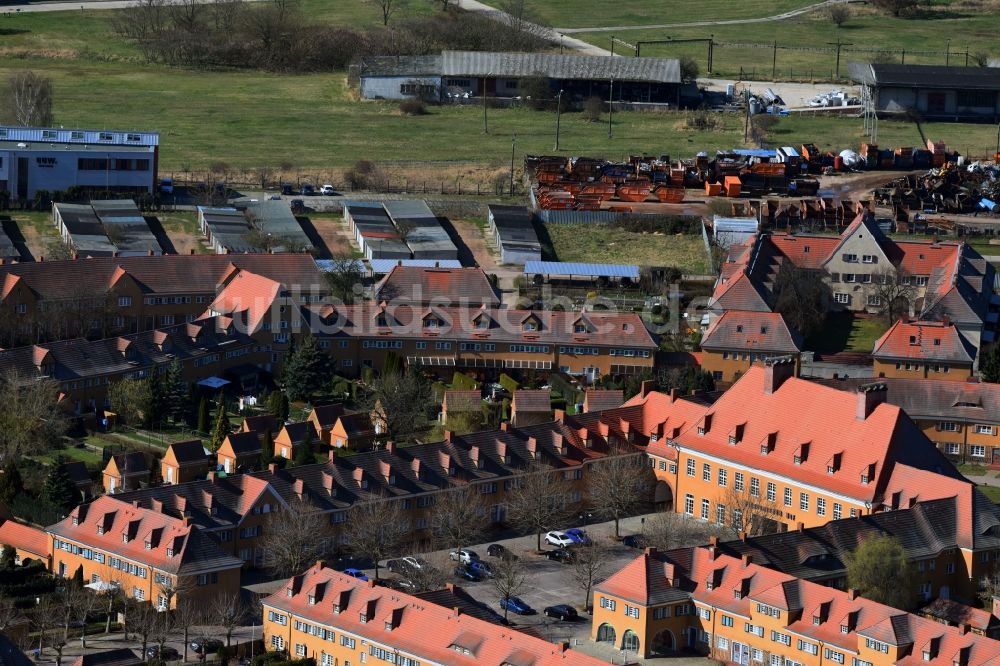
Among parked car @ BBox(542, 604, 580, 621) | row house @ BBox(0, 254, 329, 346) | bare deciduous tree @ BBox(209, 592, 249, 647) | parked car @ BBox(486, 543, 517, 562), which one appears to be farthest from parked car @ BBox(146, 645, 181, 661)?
row house @ BBox(0, 254, 329, 346)

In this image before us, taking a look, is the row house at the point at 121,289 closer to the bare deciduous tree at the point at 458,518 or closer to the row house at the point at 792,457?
the bare deciduous tree at the point at 458,518

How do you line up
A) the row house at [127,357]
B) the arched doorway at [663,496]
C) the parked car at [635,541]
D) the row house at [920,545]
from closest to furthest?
the row house at [920,545]
the parked car at [635,541]
the arched doorway at [663,496]
the row house at [127,357]

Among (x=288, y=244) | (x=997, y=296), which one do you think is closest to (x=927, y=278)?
(x=997, y=296)

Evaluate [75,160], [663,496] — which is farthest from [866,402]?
[75,160]

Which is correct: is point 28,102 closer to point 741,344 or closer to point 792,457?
point 741,344

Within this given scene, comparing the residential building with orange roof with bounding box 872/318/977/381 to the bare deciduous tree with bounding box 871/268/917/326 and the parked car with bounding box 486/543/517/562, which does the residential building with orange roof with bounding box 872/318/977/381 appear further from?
the parked car with bounding box 486/543/517/562

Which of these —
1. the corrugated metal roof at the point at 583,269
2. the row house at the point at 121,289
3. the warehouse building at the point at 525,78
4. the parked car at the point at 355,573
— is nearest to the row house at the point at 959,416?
the corrugated metal roof at the point at 583,269
